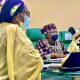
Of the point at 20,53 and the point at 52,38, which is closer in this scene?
the point at 20,53

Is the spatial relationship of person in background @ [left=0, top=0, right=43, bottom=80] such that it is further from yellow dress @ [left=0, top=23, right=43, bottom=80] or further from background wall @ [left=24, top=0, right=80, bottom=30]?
background wall @ [left=24, top=0, right=80, bottom=30]

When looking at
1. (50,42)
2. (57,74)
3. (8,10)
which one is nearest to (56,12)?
(50,42)

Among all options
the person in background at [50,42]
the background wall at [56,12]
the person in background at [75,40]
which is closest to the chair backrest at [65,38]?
the background wall at [56,12]

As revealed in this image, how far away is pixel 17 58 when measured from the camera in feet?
5.52

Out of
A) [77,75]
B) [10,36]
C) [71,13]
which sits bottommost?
[77,75]

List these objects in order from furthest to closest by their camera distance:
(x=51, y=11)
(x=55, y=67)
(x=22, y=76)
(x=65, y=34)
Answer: (x=51, y=11)
(x=65, y=34)
(x=55, y=67)
(x=22, y=76)

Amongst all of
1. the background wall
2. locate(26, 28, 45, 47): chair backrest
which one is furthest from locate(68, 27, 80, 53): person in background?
the background wall

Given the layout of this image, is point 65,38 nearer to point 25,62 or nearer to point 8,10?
point 8,10

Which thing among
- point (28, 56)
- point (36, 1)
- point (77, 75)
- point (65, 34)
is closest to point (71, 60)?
point (77, 75)

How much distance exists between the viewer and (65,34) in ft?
17.0

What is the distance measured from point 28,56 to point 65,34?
355cm

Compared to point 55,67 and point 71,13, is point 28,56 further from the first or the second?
point 71,13

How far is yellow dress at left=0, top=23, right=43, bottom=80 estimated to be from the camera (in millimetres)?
1657

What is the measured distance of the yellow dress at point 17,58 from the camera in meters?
1.66
